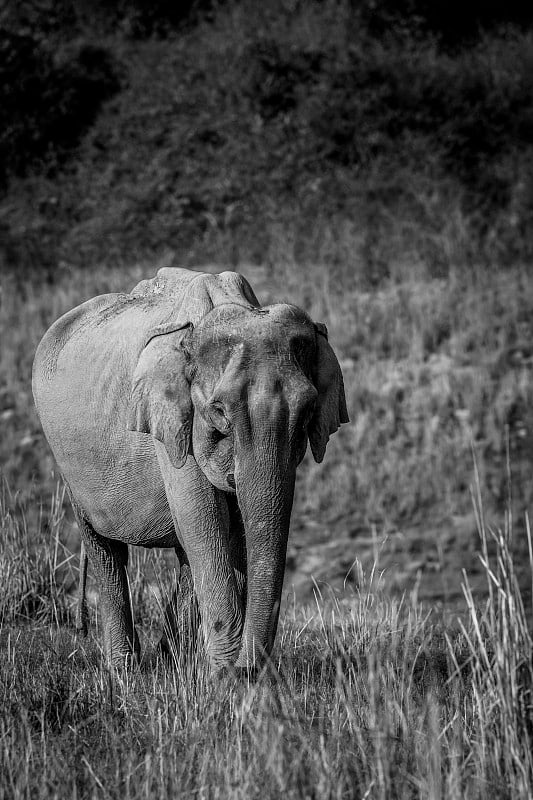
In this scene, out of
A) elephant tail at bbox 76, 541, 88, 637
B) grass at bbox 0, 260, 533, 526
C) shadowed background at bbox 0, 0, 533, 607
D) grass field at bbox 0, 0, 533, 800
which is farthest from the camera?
shadowed background at bbox 0, 0, 533, 607

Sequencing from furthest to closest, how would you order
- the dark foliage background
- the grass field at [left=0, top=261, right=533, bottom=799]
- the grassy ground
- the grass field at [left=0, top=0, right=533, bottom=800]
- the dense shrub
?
the dense shrub
the dark foliage background
the grassy ground
the grass field at [left=0, top=0, right=533, bottom=800]
the grass field at [left=0, top=261, right=533, bottom=799]

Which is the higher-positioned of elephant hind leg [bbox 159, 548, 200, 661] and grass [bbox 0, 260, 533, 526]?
elephant hind leg [bbox 159, 548, 200, 661]

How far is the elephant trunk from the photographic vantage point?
11.6ft

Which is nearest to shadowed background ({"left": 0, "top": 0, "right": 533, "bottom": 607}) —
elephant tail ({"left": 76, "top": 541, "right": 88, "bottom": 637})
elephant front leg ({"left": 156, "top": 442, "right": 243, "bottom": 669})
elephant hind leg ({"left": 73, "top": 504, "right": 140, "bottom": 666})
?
elephant tail ({"left": 76, "top": 541, "right": 88, "bottom": 637})

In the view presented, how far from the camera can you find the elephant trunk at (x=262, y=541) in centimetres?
353

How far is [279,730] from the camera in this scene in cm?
302

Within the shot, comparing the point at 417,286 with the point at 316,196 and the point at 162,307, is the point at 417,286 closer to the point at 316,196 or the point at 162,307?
the point at 316,196

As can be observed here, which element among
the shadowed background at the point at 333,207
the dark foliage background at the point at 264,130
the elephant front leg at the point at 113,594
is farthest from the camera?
the dark foliage background at the point at 264,130

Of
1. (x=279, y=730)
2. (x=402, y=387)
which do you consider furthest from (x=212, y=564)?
(x=402, y=387)

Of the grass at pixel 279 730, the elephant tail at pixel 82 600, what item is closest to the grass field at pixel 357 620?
the grass at pixel 279 730

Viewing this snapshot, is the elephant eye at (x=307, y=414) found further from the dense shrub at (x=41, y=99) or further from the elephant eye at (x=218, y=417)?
the dense shrub at (x=41, y=99)

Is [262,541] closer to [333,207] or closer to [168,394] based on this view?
[168,394]

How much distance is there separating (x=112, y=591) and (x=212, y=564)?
1274 mm

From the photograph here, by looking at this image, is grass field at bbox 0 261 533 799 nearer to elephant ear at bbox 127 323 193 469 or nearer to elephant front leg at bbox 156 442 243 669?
elephant front leg at bbox 156 442 243 669
